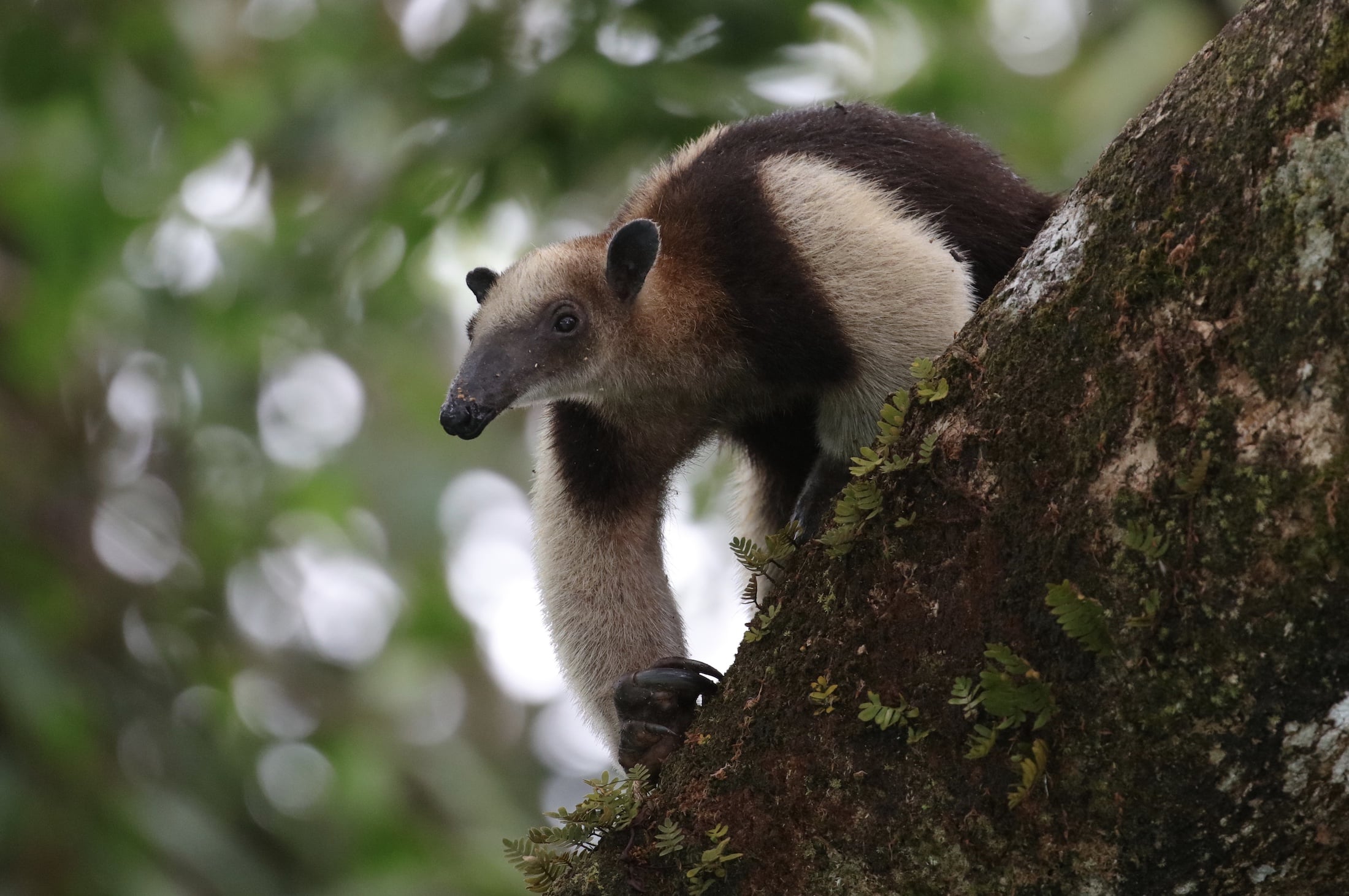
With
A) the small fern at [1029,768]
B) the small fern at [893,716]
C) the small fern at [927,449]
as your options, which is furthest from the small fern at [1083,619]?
the small fern at [927,449]

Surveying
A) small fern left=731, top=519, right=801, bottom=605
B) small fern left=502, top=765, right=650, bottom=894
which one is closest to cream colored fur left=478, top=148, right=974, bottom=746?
small fern left=731, top=519, right=801, bottom=605

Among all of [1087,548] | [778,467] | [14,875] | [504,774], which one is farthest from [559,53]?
[504,774]

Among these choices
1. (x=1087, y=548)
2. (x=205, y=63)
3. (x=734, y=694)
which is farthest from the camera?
(x=205, y=63)

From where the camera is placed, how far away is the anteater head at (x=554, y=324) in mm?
5898

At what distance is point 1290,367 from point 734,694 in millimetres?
1880

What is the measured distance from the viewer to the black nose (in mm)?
5742

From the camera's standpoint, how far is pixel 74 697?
34.3ft

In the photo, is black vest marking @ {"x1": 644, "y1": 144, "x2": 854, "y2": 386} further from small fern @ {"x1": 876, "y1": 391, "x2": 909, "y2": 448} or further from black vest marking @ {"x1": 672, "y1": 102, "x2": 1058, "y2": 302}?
small fern @ {"x1": 876, "y1": 391, "x2": 909, "y2": 448}

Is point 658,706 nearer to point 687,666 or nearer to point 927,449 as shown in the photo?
point 687,666

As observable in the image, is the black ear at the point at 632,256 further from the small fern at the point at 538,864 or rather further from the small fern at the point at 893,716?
the small fern at the point at 893,716

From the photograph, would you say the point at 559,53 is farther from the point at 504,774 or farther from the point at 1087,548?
the point at 504,774

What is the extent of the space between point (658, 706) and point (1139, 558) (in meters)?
2.40

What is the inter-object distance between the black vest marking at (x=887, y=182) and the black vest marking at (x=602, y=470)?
885 mm

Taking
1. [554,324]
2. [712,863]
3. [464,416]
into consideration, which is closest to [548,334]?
[554,324]
